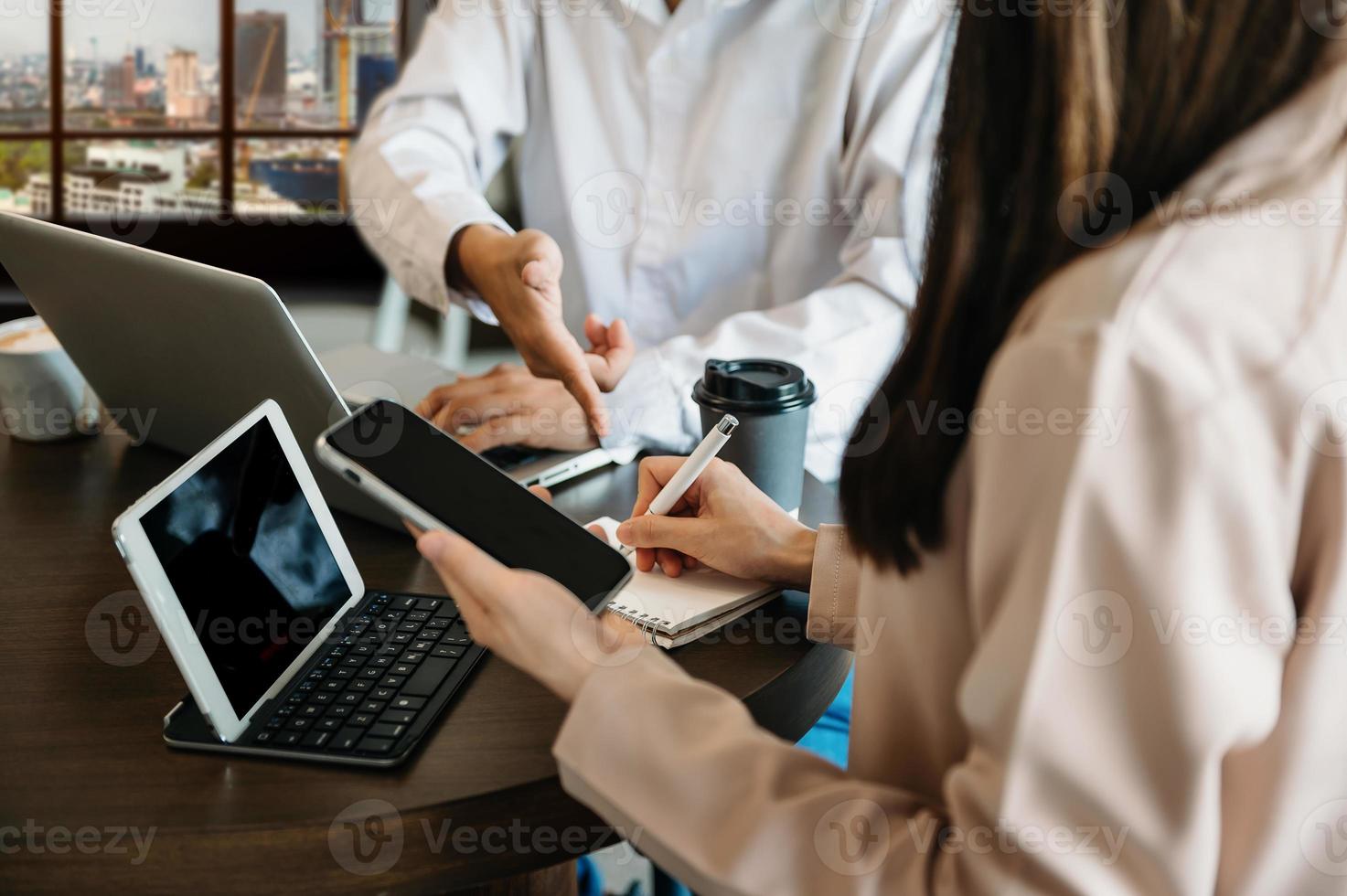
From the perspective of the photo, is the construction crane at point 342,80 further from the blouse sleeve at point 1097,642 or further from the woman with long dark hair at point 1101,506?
the blouse sleeve at point 1097,642

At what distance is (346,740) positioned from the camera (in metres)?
0.70

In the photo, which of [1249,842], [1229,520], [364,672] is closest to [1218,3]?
[1229,520]

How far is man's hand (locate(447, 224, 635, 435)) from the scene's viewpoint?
122 centimetres

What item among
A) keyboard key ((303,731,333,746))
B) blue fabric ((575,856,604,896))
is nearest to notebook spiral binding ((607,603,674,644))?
keyboard key ((303,731,333,746))

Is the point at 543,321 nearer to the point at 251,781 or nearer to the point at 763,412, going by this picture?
the point at 763,412

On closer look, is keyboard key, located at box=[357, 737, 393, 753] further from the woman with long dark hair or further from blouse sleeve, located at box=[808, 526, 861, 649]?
blouse sleeve, located at box=[808, 526, 861, 649]

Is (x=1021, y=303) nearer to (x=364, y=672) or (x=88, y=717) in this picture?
(x=364, y=672)

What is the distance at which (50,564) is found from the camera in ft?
3.12

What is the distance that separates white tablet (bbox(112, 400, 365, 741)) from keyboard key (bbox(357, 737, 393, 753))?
0.08 metres

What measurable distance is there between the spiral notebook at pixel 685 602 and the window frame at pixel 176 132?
6.68ft

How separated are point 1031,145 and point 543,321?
79 cm

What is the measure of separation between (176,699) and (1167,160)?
2.25 feet

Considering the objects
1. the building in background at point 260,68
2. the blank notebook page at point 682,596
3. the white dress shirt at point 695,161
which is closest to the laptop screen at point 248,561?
the blank notebook page at point 682,596

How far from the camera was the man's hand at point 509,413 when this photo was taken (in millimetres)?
1164
